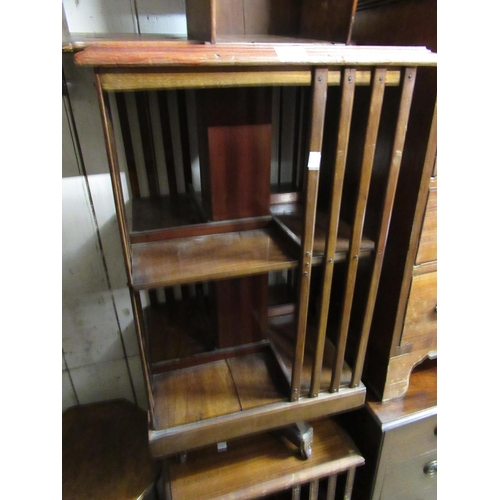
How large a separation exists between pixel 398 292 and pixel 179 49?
0.73 meters

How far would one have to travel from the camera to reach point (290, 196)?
1.03 meters

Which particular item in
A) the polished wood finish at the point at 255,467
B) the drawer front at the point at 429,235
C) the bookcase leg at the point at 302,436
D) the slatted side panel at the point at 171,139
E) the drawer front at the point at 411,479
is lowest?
the drawer front at the point at 411,479

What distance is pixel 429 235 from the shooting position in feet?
2.77

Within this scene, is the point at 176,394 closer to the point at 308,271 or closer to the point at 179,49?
the point at 308,271

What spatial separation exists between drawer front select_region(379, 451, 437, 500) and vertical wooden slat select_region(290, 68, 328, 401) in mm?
555

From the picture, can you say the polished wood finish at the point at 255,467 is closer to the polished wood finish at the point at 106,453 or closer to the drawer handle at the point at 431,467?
the polished wood finish at the point at 106,453

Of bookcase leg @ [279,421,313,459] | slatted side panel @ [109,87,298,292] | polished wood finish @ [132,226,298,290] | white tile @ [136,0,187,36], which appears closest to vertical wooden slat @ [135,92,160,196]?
slatted side panel @ [109,87,298,292]

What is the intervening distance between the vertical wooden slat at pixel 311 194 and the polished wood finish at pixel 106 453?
25.2 inches

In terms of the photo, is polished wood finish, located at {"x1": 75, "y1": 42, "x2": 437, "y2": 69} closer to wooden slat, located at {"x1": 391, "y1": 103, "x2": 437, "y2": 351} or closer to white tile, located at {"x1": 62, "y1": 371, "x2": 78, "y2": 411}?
wooden slat, located at {"x1": 391, "y1": 103, "x2": 437, "y2": 351}

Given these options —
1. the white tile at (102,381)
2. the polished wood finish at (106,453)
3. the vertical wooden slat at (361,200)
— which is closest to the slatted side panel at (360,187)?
the vertical wooden slat at (361,200)

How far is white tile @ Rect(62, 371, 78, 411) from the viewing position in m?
1.30

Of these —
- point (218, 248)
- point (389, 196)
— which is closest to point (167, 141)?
point (218, 248)

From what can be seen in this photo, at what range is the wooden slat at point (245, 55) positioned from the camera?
52 centimetres

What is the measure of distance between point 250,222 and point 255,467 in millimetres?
696
